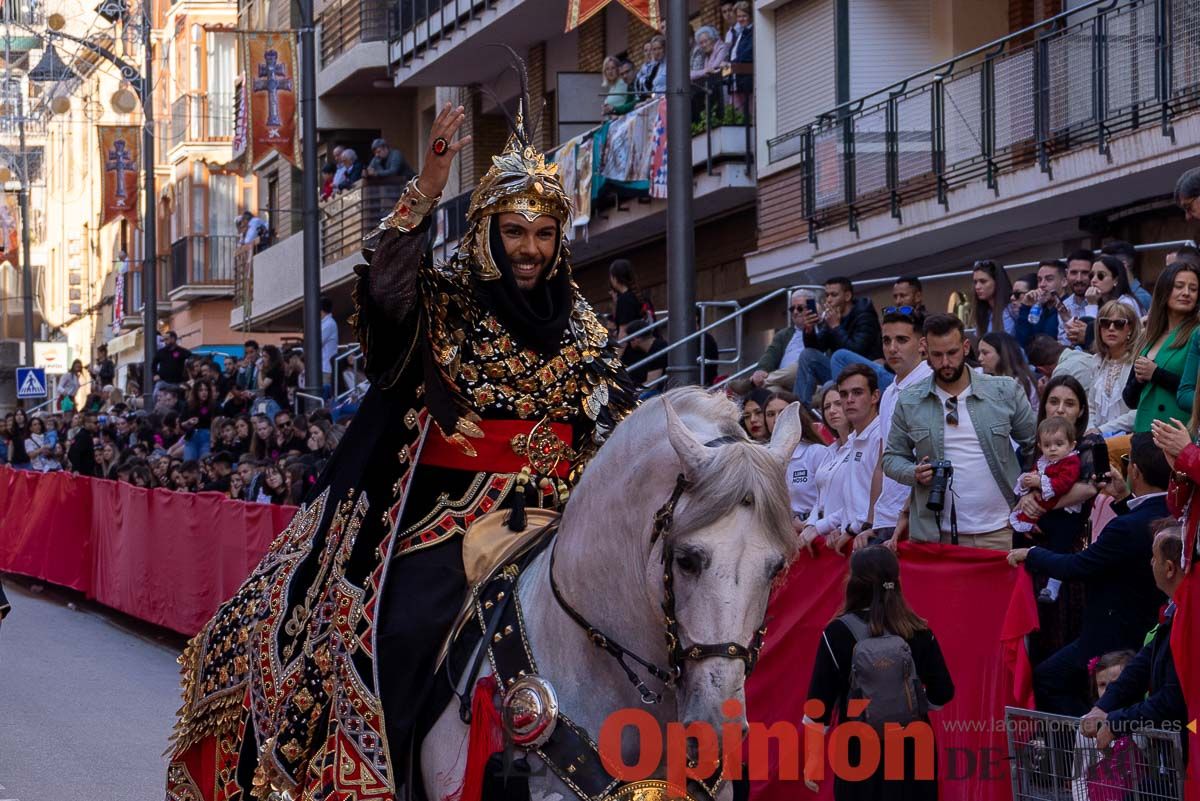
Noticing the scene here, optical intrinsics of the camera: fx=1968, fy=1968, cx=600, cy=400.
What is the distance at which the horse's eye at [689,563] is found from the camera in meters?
5.01

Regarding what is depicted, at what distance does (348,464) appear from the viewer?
665cm

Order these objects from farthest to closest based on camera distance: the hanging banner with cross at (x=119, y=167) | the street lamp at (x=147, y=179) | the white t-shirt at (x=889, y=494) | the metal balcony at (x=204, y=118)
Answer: the metal balcony at (x=204, y=118)
the hanging banner with cross at (x=119, y=167)
the street lamp at (x=147, y=179)
the white t-shirt at (x=889, y=494)

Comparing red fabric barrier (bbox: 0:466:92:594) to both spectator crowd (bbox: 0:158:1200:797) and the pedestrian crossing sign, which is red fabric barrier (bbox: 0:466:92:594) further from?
the pedestrian crossing sign

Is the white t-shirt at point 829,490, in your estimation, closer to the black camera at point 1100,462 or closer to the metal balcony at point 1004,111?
the black camera at point 1100,462

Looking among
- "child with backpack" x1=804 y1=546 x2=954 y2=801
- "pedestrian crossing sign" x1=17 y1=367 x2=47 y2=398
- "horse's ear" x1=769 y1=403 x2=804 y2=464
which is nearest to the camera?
"horse's ear" x1=769 y1=403 x2=804 y2=464

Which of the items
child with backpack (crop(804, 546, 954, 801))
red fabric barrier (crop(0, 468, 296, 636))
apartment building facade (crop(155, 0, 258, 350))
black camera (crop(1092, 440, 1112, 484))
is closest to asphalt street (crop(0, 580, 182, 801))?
red fabric barrier (crop(0, 468, 296, 636))

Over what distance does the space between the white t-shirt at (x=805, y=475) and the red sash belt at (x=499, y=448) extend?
4592 mm

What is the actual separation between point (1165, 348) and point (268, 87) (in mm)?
19454

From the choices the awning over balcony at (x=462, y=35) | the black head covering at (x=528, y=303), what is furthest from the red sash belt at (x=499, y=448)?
the awning over balcony at (x=462, y=35)

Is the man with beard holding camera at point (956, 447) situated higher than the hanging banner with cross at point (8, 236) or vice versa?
the hanging banner with cross at point (8, 236)

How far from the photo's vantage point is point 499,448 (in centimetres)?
630

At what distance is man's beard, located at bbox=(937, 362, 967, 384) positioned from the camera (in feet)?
31.8

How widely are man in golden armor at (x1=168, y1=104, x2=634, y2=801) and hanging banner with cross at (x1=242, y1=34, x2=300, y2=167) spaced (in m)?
20.5

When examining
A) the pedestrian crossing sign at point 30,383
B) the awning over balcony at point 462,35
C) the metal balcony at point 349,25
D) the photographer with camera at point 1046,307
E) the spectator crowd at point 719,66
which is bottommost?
the photographer with camera at point 1046,307
